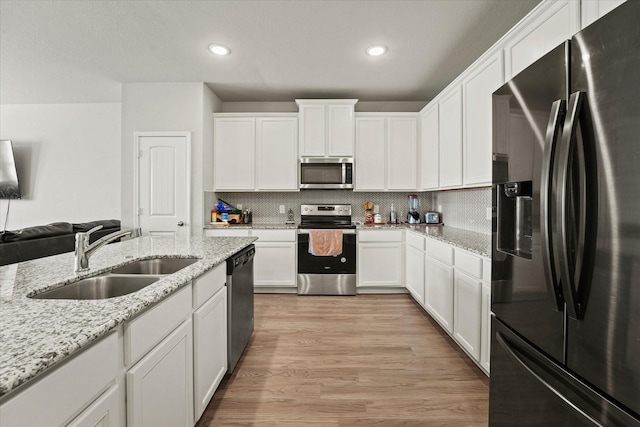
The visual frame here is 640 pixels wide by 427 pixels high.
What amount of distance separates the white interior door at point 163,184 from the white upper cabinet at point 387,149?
229 centimetres

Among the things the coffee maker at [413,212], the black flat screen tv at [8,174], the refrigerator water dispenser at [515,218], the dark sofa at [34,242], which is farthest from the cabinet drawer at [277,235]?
the black flat screen tv at [8,174]

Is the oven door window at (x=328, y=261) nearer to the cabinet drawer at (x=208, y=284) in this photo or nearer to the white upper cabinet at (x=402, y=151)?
the white upper cabinet at (x=402, y=151)

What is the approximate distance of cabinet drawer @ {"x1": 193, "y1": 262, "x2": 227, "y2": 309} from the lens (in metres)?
1.54

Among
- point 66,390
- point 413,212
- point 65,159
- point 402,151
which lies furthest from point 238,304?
point 65,159

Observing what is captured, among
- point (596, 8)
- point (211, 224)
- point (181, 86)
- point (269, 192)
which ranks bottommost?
point (211, 224)

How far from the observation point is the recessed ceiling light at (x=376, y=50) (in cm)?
298

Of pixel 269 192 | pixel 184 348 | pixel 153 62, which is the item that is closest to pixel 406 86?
pixel 269 192

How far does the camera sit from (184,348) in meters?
1.40

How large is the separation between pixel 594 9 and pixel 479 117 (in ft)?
3.65

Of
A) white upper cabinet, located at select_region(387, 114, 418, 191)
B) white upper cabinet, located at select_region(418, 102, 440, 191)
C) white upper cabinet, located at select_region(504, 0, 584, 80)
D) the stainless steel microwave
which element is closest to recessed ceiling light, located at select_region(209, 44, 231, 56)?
the stainless steel microwave

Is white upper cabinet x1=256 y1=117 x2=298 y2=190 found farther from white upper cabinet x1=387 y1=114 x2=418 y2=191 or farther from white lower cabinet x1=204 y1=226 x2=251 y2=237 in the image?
white upper cabinet x1=387 y1=114 x2=418 y2=191

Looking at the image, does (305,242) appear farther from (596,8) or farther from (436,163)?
(596,8)

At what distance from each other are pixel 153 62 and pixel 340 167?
8.07ft

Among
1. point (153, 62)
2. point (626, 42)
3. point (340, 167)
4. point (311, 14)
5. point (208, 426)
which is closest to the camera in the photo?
point (626, 42)
